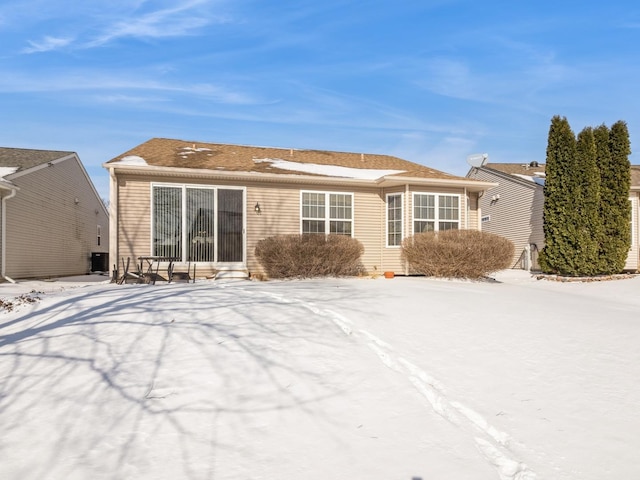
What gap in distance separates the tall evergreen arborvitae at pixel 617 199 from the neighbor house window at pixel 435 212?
480 cm

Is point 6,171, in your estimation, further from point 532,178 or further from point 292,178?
point 532,178

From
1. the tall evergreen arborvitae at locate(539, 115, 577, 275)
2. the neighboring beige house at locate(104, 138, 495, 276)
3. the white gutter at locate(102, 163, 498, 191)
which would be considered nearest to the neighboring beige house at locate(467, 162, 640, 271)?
the tall evergreen arborvitae at locate(539, 115, 577, 275)

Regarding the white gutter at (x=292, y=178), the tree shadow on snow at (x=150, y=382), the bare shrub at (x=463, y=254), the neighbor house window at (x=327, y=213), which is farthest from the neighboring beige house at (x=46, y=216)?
the bare shrub at (x=463, y=254)

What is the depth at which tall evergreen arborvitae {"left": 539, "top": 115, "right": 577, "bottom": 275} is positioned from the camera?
550 inches

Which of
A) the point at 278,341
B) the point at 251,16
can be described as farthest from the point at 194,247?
the point at 278,341

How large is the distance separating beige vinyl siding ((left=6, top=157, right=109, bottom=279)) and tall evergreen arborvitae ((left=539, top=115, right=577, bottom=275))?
54.3ft

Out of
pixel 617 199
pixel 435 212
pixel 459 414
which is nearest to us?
pixel 459 414

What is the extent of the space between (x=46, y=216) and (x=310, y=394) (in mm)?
16994

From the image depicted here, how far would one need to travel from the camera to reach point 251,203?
12664 millimetres

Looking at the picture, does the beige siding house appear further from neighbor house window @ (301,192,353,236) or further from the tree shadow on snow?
the tree shadow on snow

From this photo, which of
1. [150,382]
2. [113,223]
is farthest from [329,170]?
[150,382]

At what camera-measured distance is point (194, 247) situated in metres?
12.0

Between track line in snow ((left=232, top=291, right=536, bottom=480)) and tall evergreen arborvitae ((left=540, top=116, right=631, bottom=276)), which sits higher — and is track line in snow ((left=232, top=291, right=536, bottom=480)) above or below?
below

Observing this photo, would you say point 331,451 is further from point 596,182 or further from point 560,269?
point 596,182
